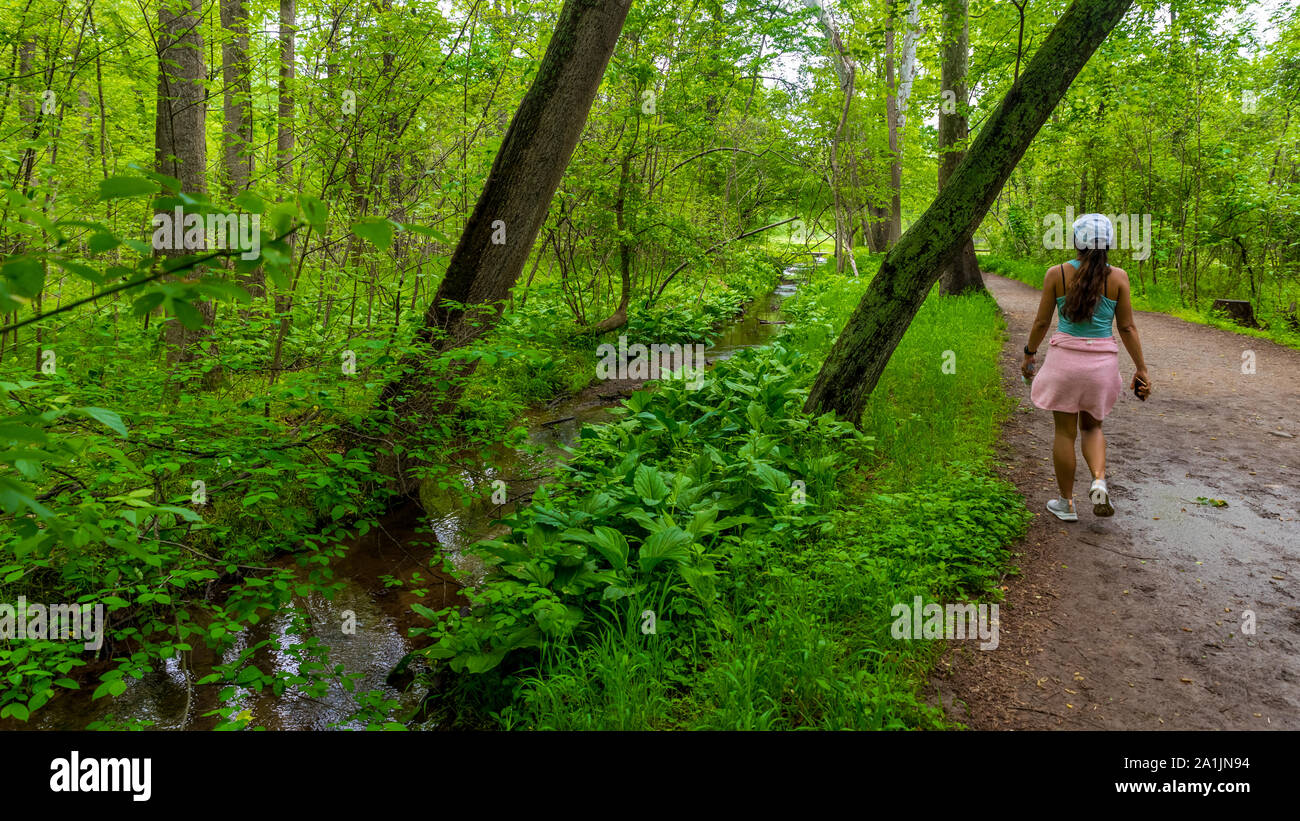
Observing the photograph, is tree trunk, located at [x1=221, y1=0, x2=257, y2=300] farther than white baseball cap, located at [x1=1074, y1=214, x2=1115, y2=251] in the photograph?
Yes

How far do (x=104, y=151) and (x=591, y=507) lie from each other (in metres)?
5.42

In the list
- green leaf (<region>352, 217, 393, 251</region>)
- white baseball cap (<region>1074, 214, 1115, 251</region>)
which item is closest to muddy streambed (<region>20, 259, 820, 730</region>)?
green leaf (<region>352, 217, 393, 251</region>)

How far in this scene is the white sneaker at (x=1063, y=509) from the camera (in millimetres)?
4758

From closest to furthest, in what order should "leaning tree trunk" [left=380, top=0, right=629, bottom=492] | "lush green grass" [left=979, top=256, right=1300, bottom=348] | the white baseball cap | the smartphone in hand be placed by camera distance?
the white baseball cap, the smartphone in hand, "leaning tree trunk" [left=380, top=0, right=629, bottom=492], "lush green grass" [left=979, top=256, right=1300, bottom=348]

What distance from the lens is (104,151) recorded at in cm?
586

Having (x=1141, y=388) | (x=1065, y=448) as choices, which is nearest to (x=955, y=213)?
(x=1141, y=388)

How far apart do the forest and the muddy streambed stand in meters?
0.03

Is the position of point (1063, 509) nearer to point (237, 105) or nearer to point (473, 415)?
point (473, 415)

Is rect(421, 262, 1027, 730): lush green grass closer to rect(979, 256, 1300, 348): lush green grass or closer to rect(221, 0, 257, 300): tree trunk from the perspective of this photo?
rect(221, 0, 257, 300): tree trunk

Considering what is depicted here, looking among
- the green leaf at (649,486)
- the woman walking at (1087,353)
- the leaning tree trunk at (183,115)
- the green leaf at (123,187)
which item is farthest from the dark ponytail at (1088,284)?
the leaning tree trunk at (183,115)

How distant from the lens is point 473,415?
693cm

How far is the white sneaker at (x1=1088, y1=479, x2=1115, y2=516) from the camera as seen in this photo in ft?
15.2

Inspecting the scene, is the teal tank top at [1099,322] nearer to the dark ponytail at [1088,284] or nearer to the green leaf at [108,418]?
the dark ponytail at [1088,284]
